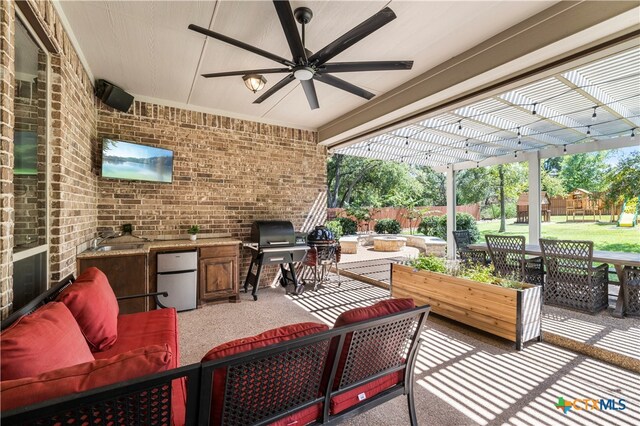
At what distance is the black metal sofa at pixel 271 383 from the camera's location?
83 cm

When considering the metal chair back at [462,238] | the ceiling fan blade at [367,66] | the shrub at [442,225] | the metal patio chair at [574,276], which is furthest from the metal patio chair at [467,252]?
the shrub at [442,225]

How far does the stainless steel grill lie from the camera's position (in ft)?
14.2

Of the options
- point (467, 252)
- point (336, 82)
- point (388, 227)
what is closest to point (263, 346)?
point (336, 82)

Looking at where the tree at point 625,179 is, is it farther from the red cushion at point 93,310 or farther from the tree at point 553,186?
the red cushion at point 93,310

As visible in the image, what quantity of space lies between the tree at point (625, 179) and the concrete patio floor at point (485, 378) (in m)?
3.94

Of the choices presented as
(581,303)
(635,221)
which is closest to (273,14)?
(581,303)

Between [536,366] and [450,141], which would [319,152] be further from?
[536,366]

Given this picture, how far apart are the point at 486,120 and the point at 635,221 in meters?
3.19

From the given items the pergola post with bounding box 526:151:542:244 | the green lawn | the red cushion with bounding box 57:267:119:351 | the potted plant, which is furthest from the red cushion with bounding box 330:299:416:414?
the pergola post with bounding box 526:151:542:244

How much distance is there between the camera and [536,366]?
2.47 metres

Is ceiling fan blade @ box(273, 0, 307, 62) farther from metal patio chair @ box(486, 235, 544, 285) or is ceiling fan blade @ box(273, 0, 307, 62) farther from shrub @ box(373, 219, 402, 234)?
shrub @ box(373, 219, 402, 234)

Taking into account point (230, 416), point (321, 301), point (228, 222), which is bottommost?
point (321, 301)

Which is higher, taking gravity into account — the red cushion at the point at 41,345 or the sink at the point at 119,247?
the sink at the point at 119,247

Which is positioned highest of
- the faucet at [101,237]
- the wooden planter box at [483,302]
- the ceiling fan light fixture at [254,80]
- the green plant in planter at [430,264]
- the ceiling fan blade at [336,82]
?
the ceiling fan light fixture at [254,80]
